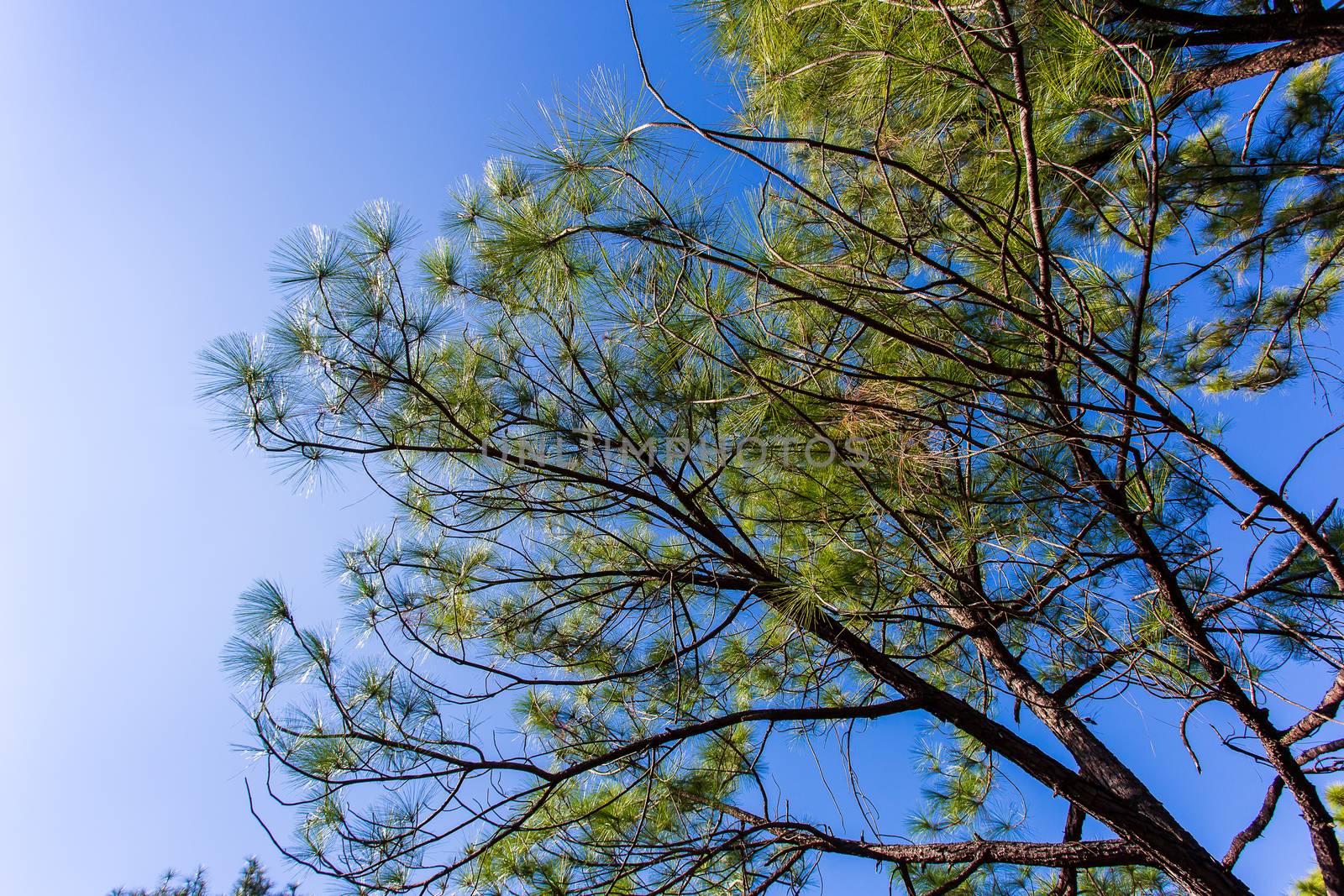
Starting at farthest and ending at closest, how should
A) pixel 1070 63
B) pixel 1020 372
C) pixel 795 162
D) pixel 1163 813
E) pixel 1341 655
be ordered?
pixel 795 162, pixel 1341 655, pixel 1163 813, pixel 1070 63, pixel 1020 372

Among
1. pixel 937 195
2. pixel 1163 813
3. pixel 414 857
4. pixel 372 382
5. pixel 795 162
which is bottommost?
pixel 414 857

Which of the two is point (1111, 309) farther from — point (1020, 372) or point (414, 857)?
point (414, 857)

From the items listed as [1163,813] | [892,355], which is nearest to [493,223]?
[892,355]

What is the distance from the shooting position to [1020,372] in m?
0.90

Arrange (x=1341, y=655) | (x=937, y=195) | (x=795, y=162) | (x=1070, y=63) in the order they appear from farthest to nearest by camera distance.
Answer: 1. (x=795, y=162)
2. (x=937, y=195)
3. (x=1341, y=655)
4. (x=1070, y=63)

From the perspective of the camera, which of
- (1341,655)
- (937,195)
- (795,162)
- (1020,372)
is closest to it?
(1020,372)

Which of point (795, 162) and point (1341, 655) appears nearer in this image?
point (1341, 655)

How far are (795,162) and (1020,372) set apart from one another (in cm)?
168

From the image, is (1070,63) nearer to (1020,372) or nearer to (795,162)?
(1020,372)

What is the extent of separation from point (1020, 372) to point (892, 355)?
0.77 m

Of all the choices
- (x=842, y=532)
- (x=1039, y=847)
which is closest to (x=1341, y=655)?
(x=1039, y=847)

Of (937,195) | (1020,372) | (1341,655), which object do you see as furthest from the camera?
(937,195)

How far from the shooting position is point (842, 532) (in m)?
1.67

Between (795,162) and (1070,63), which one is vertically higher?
(795,162)
